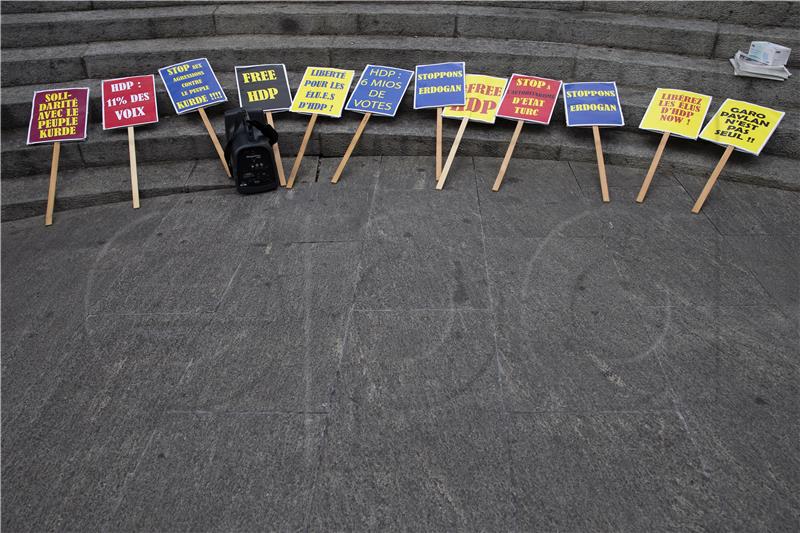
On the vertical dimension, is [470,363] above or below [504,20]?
below

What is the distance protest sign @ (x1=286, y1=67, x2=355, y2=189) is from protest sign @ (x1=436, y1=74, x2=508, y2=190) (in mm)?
1381

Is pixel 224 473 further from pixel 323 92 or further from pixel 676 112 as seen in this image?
pixel 676 112

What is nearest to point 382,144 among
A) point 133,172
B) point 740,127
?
point 133,172

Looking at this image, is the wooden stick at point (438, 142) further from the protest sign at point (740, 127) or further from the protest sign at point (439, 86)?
Result: the protest sign at point (740, 127)

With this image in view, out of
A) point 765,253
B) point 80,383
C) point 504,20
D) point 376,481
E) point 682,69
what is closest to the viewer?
point 376,481

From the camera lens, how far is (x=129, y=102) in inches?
272

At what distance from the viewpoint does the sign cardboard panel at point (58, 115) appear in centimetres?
662

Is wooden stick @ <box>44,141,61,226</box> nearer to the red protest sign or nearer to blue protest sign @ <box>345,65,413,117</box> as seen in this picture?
the red protest sign

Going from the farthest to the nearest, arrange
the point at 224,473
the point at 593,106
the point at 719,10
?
1. the point at 719,10
2. the point at 593,106
3. the point at 224,473

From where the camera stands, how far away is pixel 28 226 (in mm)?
6160

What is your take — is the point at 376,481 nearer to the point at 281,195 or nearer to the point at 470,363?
the point at 470,363

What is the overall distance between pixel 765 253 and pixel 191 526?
545 cm

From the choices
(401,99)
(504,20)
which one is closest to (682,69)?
(504,20)

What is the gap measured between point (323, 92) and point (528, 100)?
264cm
